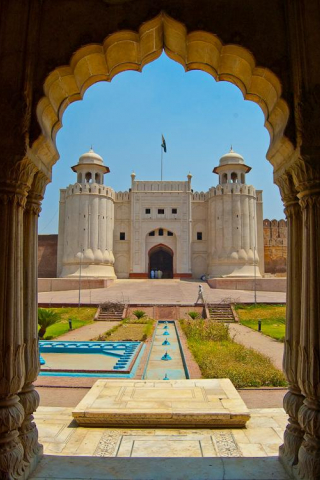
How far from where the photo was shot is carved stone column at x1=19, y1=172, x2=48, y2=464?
126 inches

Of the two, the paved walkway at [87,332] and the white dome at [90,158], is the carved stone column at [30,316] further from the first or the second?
the white dome at [90,158]

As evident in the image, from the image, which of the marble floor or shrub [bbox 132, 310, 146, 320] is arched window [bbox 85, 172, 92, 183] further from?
the marble floor

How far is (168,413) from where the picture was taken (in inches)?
182

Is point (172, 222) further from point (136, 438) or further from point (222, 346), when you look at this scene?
point (136, 438)

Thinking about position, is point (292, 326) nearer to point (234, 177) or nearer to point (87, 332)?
point (87, 332)

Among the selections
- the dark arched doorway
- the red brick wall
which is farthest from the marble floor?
the dark arched doorway

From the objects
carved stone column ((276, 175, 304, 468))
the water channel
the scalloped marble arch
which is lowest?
the water channel

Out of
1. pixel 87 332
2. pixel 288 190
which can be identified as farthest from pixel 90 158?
pixel 288 190

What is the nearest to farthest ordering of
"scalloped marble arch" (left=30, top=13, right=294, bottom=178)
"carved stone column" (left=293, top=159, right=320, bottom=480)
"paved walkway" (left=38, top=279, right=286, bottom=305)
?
"carved stone column" (left=293, top=159, right=320, bottom=480) → "scalloped marble arch" (left=30, top=13, right=294, bottom=178) → "paved walkway" (left=38, top=279, right=286, bottom=305)

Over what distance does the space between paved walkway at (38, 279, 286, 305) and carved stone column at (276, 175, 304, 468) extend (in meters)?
18.0

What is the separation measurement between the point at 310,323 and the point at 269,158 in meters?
1.39

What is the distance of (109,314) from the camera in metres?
19.4

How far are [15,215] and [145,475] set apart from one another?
2.03 meters

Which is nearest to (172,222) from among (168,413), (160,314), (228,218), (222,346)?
(228,218)
